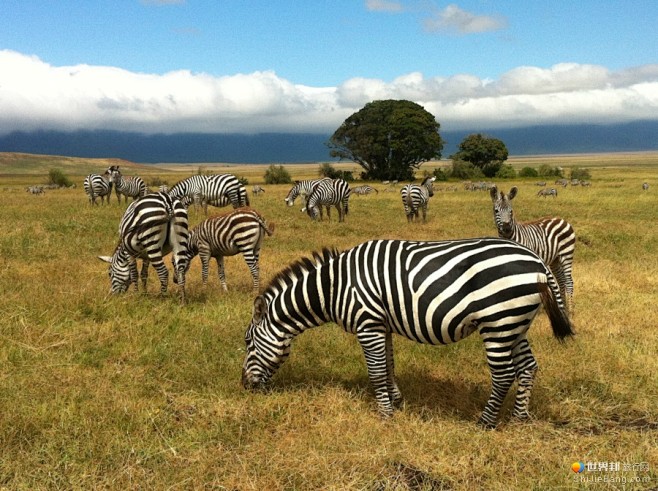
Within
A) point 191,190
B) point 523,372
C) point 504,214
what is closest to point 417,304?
point 523,372

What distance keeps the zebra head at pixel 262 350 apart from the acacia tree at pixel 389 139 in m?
55.3

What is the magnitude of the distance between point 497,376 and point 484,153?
206ft

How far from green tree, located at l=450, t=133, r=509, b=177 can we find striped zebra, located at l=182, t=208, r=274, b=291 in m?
57.5

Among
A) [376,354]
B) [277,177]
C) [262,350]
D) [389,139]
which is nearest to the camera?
[376,354]

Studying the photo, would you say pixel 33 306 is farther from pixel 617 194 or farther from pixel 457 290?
pixel 617 194

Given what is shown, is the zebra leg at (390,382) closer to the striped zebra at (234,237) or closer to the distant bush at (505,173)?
the striped zebra at (234,237)

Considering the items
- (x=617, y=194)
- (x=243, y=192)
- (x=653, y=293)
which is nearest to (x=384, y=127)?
(x=617, y=194)

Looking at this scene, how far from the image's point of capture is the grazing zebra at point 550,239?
948 cm

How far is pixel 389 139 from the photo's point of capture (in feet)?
199

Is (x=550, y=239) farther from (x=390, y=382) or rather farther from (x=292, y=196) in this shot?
(x=292, y=196)

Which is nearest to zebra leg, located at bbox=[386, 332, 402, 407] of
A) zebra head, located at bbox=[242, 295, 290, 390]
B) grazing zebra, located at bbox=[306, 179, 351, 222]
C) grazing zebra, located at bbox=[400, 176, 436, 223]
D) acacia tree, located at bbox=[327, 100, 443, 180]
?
zebra head, located at bbox=[242, 295, 290, 390]

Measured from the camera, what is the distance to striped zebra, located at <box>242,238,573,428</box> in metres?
4.82

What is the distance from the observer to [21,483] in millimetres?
4090

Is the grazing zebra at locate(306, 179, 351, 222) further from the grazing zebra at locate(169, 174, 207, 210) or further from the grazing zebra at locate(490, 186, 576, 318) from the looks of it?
the grazing zebra at locate(490, 186, 576, 318)
